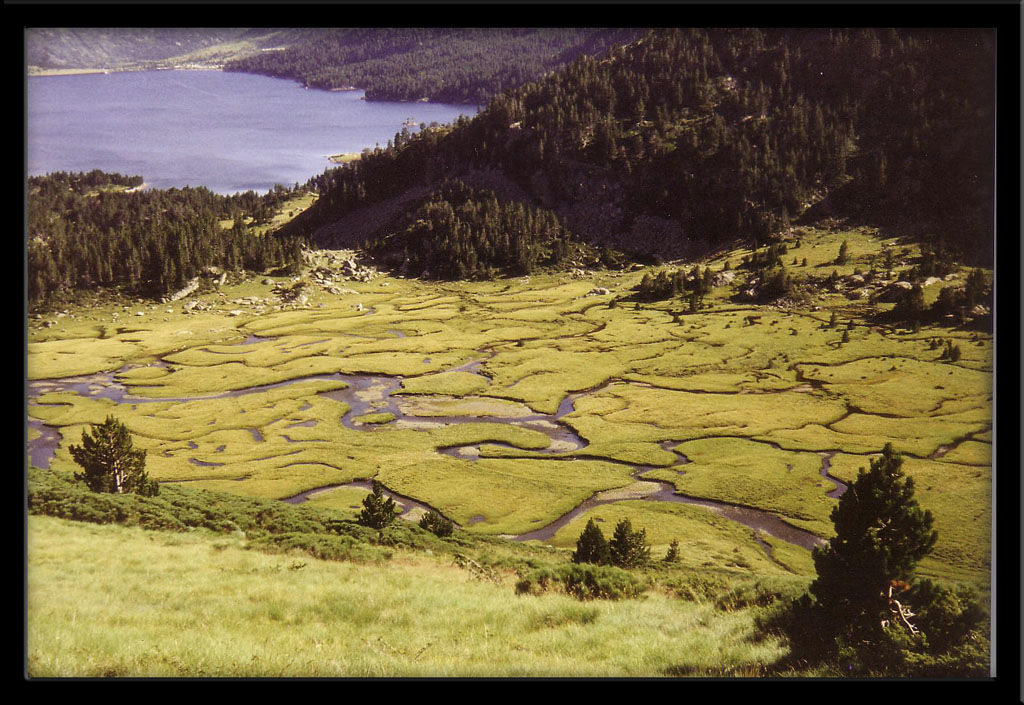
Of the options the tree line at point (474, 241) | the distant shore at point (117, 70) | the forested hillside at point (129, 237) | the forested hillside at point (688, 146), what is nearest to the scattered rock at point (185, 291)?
the forested hillside at point (129, 237)

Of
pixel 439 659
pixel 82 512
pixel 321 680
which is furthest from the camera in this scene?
pixel 82 512

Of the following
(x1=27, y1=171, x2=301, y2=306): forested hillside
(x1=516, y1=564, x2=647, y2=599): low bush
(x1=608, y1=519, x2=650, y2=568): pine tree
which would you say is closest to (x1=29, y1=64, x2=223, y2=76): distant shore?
(x1=27, y1=171, x2=301, y2=306): forested hillside

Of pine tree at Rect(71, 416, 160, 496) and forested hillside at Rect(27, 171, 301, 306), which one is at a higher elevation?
forested hillside at Rect(27, 171, 301, 306)

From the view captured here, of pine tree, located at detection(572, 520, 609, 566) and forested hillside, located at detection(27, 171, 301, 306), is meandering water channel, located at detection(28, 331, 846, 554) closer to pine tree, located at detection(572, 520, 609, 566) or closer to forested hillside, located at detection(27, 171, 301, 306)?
forested hillside, located at detection(27, 171, 301, 306)

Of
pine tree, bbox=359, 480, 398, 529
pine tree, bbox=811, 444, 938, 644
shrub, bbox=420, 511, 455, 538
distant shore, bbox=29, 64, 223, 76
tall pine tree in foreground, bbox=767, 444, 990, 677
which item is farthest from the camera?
shrub, bbox=420, 511, 455, 538
